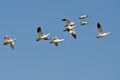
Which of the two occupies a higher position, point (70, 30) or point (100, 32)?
point (70, 30)

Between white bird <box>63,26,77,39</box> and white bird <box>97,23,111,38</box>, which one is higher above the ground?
white bird <box>63,26,77,39</box>

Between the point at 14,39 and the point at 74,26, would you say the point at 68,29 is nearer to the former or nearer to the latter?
the point at 74,26

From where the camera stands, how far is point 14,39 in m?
104

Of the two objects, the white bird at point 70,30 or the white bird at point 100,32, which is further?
the white bird at point 70,30

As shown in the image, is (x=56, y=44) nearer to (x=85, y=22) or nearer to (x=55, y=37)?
(x=55, y=37)

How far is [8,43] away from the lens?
105 m

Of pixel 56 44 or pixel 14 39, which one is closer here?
pixel 14 39

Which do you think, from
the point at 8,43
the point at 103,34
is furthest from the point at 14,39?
the point at 103,34

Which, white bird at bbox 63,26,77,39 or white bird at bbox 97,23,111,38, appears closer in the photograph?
white bird at bbox 97,23,111,38

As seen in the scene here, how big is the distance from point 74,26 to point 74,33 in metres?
2.10

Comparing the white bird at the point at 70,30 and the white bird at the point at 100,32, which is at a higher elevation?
the white bird at the point at 70,30

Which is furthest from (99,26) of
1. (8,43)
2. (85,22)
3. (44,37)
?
(8,43)

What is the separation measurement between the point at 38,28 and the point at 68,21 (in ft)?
23.1

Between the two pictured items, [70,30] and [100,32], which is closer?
[100,32]
